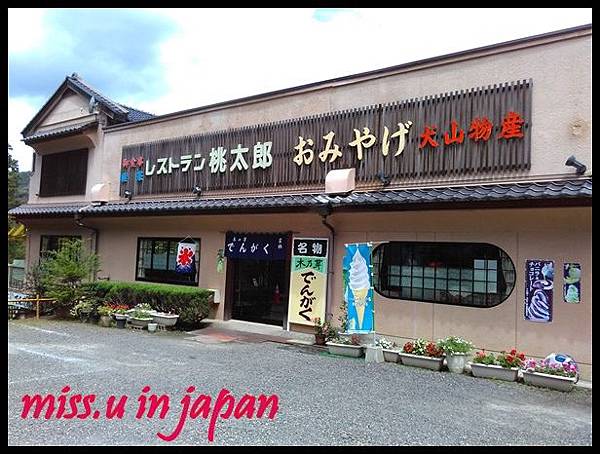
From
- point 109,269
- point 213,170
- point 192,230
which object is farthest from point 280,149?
point 109,269

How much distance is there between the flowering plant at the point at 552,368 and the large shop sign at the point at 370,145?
3.24m

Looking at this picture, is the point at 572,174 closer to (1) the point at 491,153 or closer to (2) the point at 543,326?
(1) the point at 491,153

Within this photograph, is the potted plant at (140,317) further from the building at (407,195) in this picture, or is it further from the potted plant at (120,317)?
the building at (407,195)

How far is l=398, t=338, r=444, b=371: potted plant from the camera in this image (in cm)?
804

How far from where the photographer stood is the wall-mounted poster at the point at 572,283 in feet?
25.1

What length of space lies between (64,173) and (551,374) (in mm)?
16874

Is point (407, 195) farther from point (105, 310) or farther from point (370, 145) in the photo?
point (105, 310)

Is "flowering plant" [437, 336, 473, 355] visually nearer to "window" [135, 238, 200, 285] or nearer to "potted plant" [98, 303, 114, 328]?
"window" [135, 238, 200, 285]

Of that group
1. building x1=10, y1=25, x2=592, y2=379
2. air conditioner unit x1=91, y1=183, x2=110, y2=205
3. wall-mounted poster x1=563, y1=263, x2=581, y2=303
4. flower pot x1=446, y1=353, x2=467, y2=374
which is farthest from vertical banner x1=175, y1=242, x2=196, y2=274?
wall-mounted poster x1=563, y1=263, x2=581, y2=303

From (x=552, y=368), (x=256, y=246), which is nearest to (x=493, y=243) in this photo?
(x=552, y=368)

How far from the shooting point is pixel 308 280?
10.9 metres

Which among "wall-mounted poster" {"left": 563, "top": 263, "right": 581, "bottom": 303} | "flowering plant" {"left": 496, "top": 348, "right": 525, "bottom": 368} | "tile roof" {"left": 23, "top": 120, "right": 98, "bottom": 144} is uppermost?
"tile roof" {"left": 23, "top": 120, "right": 98, "bottom": 144}

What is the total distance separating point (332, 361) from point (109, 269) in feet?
31.5

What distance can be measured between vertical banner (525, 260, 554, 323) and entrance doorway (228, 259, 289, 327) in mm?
5608
